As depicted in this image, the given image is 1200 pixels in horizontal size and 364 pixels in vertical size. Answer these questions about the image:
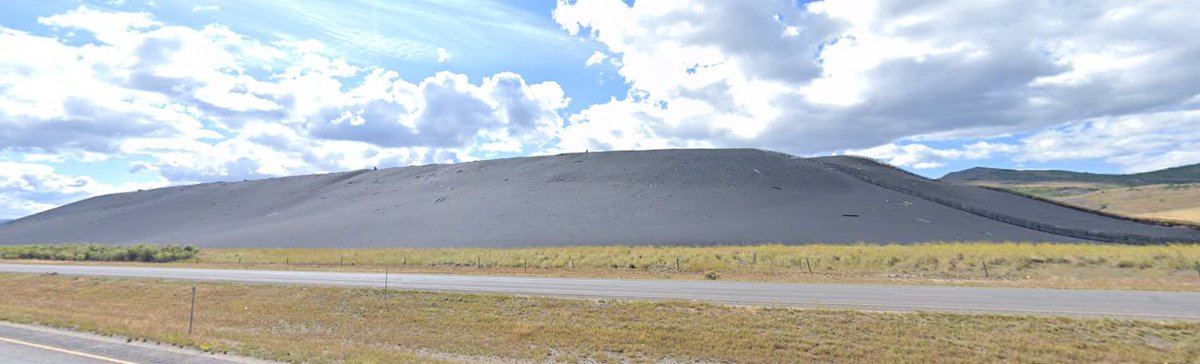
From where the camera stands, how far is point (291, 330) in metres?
16.1

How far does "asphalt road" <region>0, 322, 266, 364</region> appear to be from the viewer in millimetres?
10953

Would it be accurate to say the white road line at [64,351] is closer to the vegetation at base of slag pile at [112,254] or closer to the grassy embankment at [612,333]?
the grassy embankment at [612,333]

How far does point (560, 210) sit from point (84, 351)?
53.7m

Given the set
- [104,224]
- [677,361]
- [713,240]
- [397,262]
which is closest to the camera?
[677,361]

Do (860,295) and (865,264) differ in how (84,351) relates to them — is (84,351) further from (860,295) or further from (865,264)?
(865,264)

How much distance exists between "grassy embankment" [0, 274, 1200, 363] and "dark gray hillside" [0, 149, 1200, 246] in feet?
117

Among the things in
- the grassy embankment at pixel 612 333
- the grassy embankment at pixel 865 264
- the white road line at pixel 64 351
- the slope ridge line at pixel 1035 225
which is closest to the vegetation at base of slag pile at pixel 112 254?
the grassy embankment at pixel 865 264

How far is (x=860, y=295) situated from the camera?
19.4m

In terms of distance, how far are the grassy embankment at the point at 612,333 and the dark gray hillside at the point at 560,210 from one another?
1406 inches

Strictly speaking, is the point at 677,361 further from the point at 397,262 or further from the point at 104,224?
the point at 104,224

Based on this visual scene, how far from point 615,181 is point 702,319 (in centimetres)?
5893

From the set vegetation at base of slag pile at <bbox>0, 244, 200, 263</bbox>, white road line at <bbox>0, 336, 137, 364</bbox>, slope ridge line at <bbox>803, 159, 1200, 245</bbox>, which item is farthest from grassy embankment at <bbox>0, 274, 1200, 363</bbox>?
slope ridge line at <bbox>803, 159, 1200, 245</bbox>

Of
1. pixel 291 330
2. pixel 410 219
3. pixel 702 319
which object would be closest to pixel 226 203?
pixel 410 219

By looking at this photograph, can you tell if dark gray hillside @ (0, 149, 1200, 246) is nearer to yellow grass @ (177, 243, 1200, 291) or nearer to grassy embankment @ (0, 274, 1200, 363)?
yellow grass @ (177, 243, 1200, 291)
